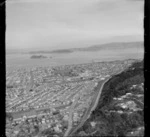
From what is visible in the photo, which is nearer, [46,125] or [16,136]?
[16,136]

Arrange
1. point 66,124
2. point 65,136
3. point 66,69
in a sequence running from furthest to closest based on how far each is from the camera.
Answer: point 66,69 < point 66,124 < point 65,136

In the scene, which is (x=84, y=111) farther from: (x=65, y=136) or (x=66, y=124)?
(x=65, y=136)
